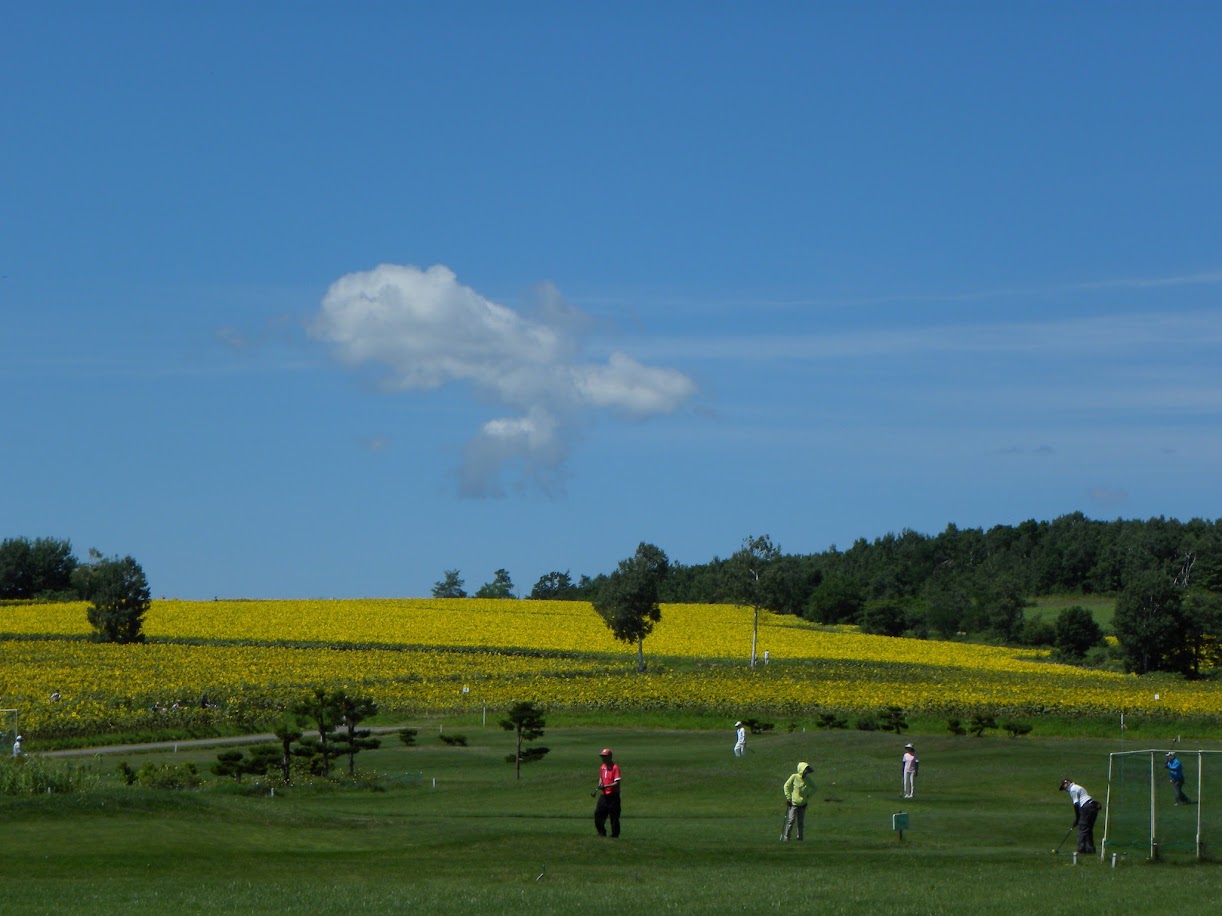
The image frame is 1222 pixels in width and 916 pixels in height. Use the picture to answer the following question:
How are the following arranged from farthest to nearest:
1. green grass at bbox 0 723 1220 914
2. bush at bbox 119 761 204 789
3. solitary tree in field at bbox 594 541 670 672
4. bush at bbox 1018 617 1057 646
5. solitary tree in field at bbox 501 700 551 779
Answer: bush at bbox 1018 617 1057 646, solitary tree in field at bbox 594 541 670 672, solitary tree in field at bbox 501 700 551 779, bush at bbox 119 761 204 789, green grass at bbox 0 723 1220 914

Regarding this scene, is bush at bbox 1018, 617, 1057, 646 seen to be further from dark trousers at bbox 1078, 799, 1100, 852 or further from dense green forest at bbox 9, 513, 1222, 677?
dark trousers at bbox 1078, 799, 1100, 852

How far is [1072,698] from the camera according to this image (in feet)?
237

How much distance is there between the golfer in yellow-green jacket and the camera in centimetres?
2966

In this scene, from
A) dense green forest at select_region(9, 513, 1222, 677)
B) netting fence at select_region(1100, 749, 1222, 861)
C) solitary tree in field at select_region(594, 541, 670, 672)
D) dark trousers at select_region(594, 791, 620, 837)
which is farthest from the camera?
dense green forest at select_region(9, 513, 1222, 677)

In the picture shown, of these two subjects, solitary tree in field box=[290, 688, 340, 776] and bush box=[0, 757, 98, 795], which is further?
solitary tree in field box=[290, 688, 340, 776]

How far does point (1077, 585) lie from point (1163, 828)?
547ft

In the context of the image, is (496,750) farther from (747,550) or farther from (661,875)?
(747,550)

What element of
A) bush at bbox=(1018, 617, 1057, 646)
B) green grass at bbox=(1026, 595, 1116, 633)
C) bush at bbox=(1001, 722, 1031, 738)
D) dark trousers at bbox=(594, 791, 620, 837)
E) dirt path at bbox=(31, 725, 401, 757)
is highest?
green grass at bbox=(1026, 595, 1116, 633)

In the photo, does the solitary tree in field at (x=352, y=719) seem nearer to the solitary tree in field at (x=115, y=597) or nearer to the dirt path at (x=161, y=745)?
the dirt path at (x=161, y=745)

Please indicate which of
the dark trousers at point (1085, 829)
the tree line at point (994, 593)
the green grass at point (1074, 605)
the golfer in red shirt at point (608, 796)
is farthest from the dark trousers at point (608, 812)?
the green grass at point (1074, 605)

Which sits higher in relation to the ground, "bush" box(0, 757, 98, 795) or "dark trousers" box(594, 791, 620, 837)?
"dark trousers" box(594, 791, 620, 837)

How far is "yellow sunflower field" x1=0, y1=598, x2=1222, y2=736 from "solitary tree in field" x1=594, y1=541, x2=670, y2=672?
2.36 meters

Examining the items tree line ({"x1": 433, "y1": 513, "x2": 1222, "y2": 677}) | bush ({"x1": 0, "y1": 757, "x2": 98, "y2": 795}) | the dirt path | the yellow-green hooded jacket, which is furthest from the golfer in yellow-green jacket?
tree line ({"x1": 433, "y1": 513, "x2": 1222, "y2": 677})

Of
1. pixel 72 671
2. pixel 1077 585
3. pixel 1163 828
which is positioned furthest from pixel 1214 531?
pixel 1163 828
